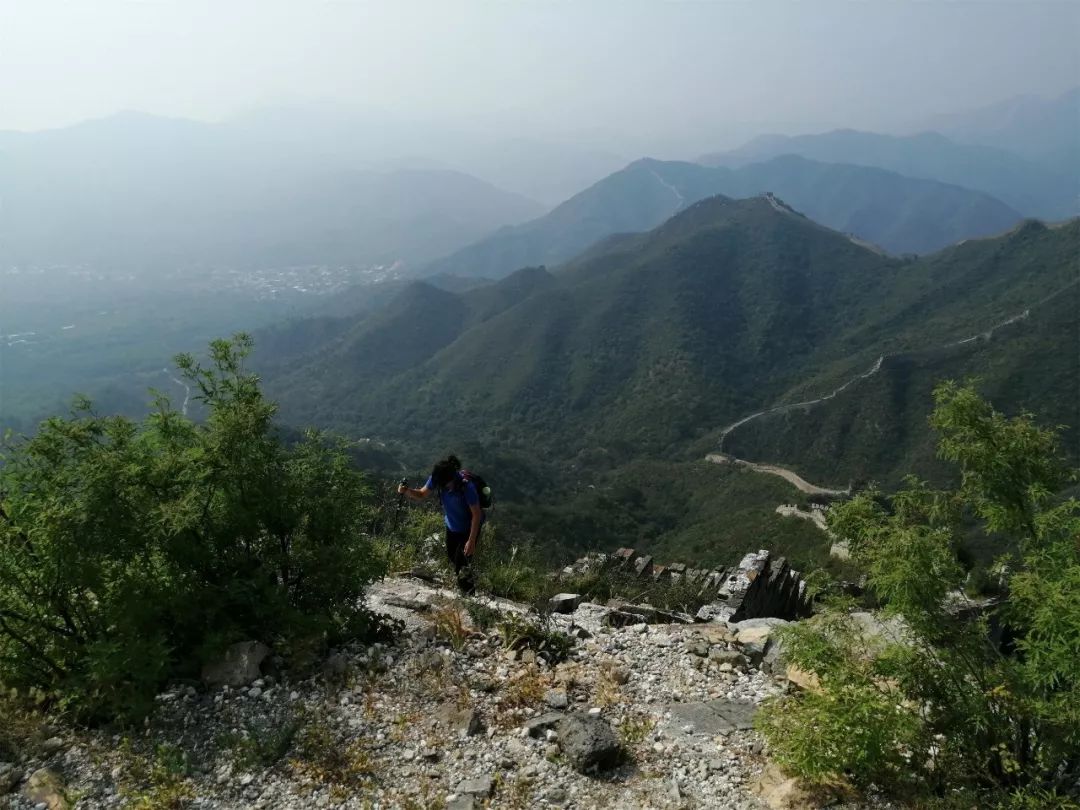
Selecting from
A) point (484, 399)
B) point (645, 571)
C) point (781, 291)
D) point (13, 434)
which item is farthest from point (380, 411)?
point (13, 434)

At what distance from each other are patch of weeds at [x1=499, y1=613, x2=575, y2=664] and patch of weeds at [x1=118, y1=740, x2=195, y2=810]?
10.4 feet

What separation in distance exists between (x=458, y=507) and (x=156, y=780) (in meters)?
4.20

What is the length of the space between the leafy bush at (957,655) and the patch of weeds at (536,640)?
251 cm

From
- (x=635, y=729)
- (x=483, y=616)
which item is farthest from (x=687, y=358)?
(x=635, y=729)

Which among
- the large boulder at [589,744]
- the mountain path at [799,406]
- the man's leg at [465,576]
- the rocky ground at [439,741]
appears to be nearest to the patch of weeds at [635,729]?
the rocky ground at [439,741]

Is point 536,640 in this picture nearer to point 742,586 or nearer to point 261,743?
point 261,743

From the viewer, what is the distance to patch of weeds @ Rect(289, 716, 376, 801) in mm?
5191

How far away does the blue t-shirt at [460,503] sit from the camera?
26.9ft

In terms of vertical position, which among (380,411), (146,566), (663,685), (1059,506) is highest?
(1059,506)

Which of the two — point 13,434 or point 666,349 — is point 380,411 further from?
point 13,434

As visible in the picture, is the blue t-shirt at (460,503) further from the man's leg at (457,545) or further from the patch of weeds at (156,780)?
the patch of weeds at (156,780)

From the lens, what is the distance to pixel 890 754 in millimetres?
4703

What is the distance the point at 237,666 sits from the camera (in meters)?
6.20

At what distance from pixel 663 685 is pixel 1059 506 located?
3942mm
